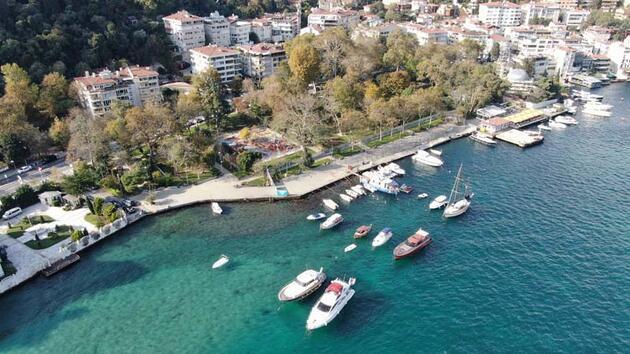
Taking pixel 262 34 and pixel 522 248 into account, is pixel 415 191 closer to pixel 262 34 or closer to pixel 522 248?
pixel 522 248

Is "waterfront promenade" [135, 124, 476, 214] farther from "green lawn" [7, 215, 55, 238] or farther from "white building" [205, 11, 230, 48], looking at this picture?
"white building" [205, 11, 230, 48]

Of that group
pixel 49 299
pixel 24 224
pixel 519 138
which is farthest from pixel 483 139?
pixel 24 224

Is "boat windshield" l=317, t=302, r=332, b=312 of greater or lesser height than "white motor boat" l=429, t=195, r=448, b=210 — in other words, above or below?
below

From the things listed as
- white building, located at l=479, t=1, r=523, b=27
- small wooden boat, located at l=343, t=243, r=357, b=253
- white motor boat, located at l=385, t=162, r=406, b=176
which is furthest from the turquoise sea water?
white building, located at l=479, t=1, r=523, b=27

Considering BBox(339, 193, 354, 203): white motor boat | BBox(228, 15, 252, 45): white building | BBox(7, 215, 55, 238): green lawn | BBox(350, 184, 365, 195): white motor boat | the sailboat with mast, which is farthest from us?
BBox(228, 15, 252, 45): white building

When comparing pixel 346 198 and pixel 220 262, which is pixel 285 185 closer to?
pixel 346 198

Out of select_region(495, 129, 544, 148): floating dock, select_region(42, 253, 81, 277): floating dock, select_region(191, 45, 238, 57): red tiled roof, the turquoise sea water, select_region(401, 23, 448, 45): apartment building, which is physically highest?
select_region(401, 23, 448, 45): apartment building

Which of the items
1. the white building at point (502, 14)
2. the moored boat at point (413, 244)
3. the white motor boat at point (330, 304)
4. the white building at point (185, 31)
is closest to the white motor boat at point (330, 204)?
the moored boat at point (413, 244)

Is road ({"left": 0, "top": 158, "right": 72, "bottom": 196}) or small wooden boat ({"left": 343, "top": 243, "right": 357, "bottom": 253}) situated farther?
road ({"left": 0, "top": 158, "right": 72, "bottom": 196})
